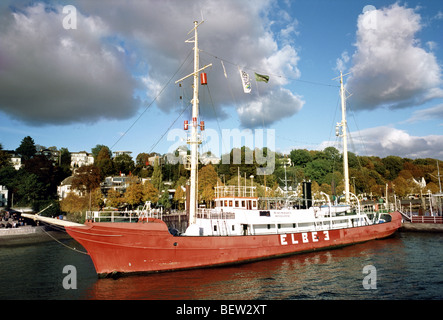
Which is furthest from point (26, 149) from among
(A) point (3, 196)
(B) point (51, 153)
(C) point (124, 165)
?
(A) point (3, 196)

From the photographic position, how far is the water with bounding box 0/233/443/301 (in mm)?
14969

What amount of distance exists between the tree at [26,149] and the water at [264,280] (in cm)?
8857

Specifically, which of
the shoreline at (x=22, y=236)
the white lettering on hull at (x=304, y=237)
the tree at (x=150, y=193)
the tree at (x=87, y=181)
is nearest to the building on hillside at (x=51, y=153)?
the tree at (x=87, y=181)

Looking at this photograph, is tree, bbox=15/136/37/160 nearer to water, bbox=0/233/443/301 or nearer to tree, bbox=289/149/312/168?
water, bbox=0/233/443/301

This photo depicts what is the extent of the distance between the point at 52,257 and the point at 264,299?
22.6 metres

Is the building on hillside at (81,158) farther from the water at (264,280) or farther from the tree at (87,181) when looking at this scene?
the water at (264,280)

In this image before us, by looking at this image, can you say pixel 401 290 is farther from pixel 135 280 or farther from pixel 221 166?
pixel 221 166

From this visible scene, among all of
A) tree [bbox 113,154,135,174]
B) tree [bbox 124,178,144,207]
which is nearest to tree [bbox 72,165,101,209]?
tree [bbox 124,178,144,207]

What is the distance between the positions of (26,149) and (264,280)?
108217 mm

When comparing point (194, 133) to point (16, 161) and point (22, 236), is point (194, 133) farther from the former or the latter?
point (16, 161)

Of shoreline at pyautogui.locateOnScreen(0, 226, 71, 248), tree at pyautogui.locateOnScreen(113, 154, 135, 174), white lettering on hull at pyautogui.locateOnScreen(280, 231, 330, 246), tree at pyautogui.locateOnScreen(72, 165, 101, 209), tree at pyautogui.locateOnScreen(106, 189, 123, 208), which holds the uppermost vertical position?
tree at pyautogui.locateOnScreen(113, 154, 135, 174)

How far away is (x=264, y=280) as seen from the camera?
17.6m

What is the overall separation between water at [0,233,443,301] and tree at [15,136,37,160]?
88573 mm
